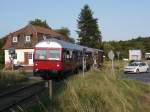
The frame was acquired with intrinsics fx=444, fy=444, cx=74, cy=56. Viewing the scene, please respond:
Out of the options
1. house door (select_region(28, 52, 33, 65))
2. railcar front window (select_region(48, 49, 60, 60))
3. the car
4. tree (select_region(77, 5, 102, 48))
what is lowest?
the car

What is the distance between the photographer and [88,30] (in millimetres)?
111188

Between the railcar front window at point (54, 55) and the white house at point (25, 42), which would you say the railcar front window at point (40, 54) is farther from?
the white house at point (25, 42)

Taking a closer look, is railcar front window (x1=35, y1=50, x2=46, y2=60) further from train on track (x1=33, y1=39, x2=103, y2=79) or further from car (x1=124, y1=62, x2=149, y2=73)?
car (x1=124, y1=62, x2=149, y2=73)

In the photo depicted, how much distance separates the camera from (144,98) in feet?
61.3

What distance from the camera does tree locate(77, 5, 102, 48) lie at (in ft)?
354

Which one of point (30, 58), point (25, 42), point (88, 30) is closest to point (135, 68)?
point (30, 58)

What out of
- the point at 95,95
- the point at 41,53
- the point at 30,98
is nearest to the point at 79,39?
the point at 41,53

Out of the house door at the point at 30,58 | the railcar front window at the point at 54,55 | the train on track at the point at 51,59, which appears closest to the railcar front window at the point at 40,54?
the train on track at the point at 51,59

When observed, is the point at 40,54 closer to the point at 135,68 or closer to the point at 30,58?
the point at 135,68

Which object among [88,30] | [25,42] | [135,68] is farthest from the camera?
[88,30]

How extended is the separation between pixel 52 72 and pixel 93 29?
7597cm

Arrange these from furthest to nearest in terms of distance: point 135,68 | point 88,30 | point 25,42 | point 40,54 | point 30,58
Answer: point 88,30
point 25,42
point 30,58
point 135,68
point 40,54

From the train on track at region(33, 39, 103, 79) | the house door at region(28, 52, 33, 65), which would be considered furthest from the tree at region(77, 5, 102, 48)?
the train on track at region(33, 39, 103, 79)

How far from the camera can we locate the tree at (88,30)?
108 metres
